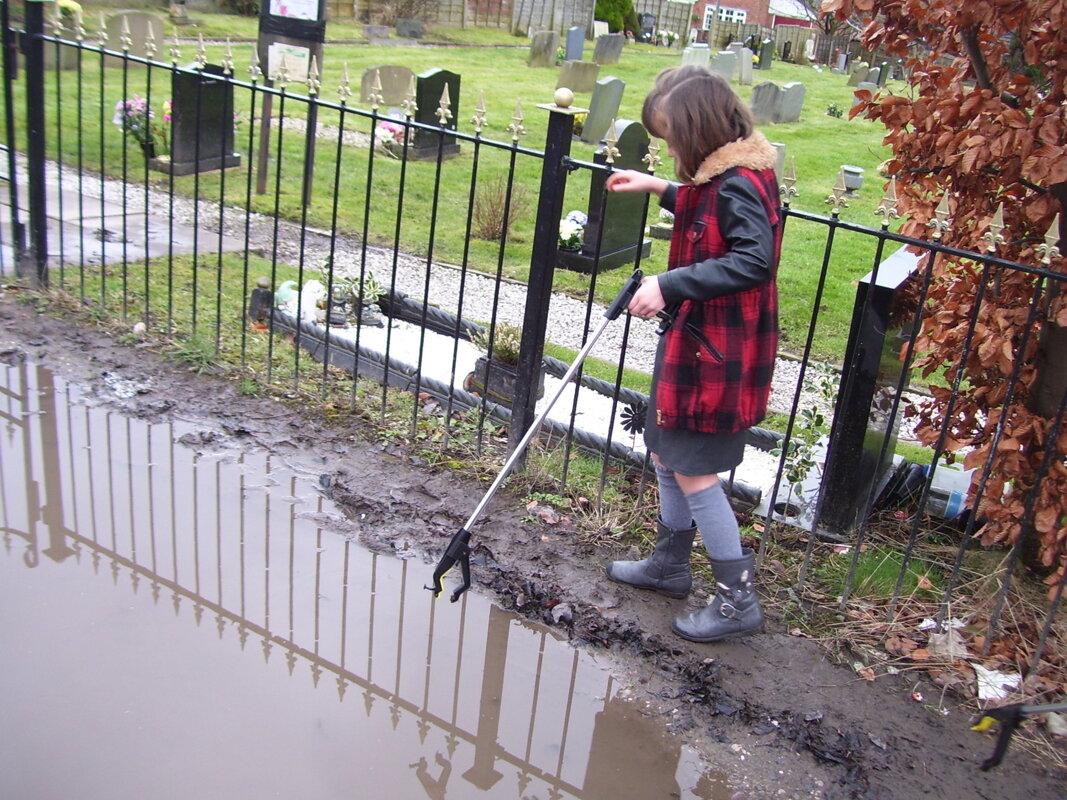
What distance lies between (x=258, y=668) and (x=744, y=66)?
22.0 metres

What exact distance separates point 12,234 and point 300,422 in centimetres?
233

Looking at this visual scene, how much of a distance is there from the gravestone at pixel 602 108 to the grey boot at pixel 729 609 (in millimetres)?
10408

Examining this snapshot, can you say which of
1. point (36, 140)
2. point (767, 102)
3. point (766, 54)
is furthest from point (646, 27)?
A: point (36, 140)

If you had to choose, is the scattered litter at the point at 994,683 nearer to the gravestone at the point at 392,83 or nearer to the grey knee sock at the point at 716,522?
the grey knee sock at the point at 716,522

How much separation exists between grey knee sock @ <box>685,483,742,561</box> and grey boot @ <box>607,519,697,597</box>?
0.19 metres

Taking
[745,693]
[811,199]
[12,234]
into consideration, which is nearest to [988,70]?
[745,693]

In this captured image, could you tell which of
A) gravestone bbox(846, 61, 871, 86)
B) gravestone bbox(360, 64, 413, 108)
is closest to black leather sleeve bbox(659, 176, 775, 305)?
gravestone bbox(360, 64, 413, 108)

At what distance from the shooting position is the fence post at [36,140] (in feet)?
16.9

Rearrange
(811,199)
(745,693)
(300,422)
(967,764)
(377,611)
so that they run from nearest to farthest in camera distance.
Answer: (967,764)
(745,693)
(377,611)
(300,422)
(811,199)

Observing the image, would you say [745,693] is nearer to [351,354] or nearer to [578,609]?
[578,609]

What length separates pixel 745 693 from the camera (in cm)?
308

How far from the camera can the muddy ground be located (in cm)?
282

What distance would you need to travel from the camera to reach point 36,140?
535 cm

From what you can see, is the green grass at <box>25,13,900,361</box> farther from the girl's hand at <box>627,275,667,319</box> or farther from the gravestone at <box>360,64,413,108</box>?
the girl's hand at <box>627,275,667,319</box>
